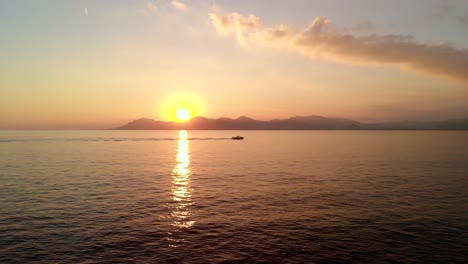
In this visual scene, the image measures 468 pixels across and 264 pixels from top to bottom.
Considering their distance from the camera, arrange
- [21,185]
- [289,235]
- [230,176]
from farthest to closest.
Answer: [230,176] < [21,185] < [289,235]

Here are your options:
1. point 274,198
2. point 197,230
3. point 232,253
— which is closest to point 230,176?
point 274,198

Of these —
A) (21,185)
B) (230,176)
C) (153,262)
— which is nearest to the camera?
(153,262)

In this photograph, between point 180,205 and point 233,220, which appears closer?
point 233,220

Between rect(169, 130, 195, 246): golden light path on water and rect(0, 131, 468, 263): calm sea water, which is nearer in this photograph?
rect(0, 131, 468, 263): calm sea water

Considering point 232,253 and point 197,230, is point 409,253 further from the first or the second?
point 197,230

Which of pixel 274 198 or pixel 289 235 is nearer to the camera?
pixel 289 235

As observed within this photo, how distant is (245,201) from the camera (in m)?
51.4

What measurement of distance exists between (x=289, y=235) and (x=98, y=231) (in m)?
21.0

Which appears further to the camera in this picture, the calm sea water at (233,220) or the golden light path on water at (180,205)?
the golden light path on water at (180,205)

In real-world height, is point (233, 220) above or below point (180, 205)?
above

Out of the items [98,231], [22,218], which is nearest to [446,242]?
[98,231]

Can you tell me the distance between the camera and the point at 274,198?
5362cm

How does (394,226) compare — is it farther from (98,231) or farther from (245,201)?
(98,231)

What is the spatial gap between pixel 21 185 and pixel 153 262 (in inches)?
1943
